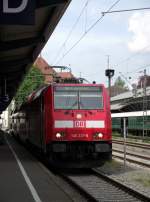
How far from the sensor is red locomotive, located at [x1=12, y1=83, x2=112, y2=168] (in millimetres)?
16984

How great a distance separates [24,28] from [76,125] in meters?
5.91

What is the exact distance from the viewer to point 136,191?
41.0 feet

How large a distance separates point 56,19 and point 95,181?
599cm

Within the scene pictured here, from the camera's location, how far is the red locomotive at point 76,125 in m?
17.0

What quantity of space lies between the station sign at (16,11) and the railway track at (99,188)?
4.83 meters

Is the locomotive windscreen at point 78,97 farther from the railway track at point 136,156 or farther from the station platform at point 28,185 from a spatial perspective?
the railway track at point 136,156

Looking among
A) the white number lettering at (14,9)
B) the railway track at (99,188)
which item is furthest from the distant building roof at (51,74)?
the white number lettering at (14,9)

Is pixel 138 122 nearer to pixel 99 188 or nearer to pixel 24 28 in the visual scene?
pixel 24 28

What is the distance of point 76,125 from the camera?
17.2m

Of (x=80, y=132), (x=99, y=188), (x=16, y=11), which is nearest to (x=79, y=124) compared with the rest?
(x=80, y=132)

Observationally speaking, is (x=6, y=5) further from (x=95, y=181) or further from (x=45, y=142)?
(x=45, y=142)

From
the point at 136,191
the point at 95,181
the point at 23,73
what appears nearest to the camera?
the point at 136,191

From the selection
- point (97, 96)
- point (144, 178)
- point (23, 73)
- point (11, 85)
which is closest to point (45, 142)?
point (97, 96)

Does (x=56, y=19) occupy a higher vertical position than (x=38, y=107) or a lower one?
higher
